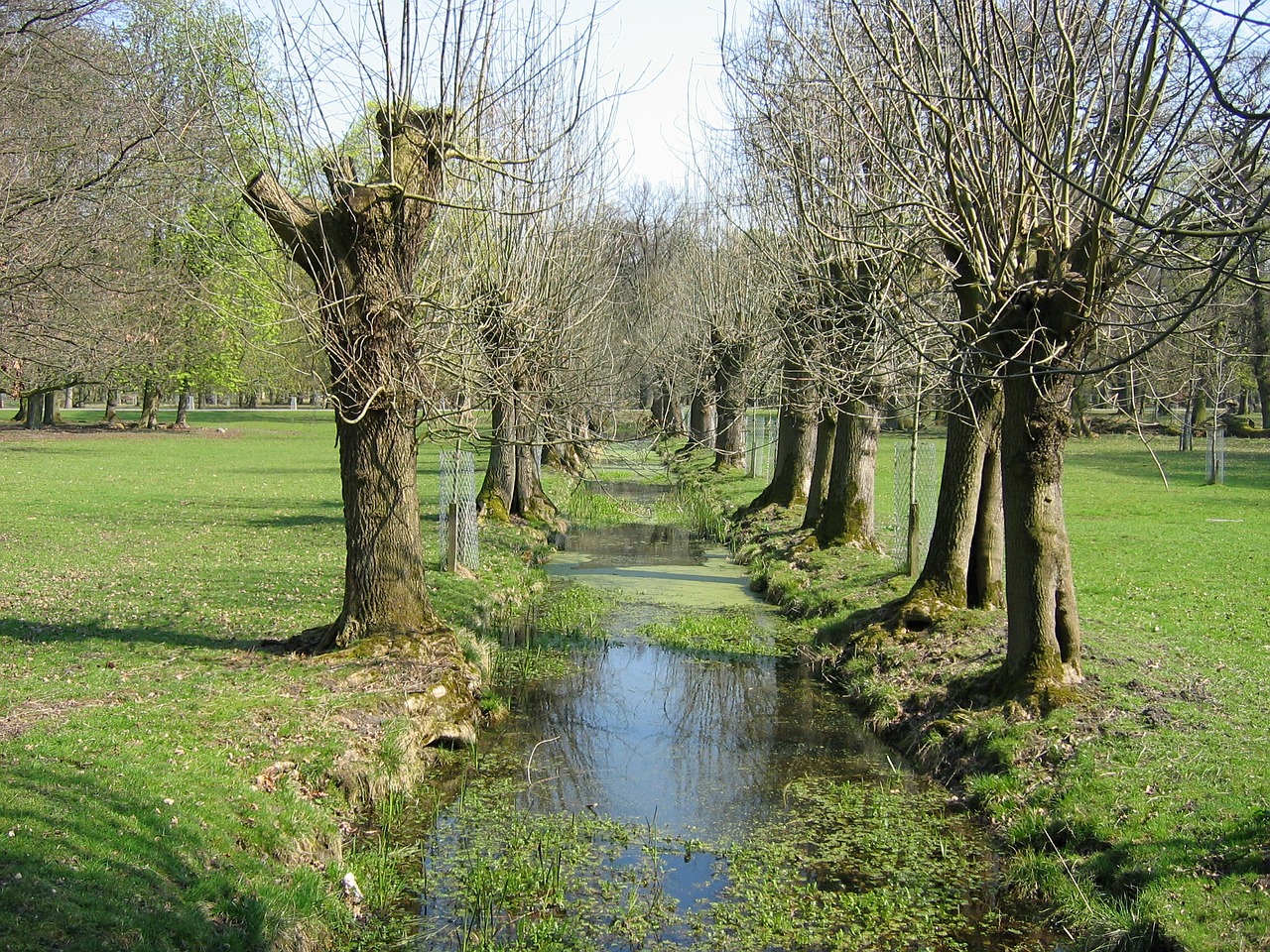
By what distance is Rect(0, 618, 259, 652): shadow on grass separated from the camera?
10.1 meters

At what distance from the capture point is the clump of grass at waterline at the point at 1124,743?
5.96 meters

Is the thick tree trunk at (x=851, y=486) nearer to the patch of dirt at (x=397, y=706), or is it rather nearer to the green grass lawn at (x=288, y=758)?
the green grass lawn at (x=288, y=758)

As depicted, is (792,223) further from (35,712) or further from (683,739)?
(35,712)

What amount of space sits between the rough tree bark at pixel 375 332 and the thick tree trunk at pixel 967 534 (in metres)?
5.50

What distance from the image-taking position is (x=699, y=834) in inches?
302

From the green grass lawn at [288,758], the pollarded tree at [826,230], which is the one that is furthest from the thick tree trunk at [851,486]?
the green grass lawn at [288,758]

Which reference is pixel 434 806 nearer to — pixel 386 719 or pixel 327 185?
pixel 386 719

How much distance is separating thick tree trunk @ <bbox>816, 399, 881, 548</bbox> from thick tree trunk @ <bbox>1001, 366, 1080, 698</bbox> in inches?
305

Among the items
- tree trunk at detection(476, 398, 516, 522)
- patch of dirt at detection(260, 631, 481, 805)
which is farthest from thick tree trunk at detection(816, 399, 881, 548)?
patch of dirt at detection(260, 631, 481, 805)

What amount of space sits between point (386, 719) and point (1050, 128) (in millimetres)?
6594

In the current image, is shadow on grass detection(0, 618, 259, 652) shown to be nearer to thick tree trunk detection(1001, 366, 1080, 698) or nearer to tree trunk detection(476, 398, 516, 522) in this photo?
thick tree trunk detection(1001, 366, 1080, 698)

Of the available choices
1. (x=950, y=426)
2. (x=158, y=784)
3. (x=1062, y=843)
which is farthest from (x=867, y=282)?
(x=158, y=784)

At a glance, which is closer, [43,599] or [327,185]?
[327,185]

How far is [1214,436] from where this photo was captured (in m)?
29.3
